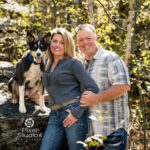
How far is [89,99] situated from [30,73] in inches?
63.1

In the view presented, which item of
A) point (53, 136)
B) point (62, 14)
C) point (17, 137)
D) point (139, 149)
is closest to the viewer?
point (53, 136)

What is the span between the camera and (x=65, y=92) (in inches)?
159

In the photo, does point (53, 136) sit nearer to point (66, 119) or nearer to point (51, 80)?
point (66, 119)

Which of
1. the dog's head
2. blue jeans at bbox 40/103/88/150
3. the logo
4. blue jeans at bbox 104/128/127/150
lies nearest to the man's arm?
blue jeans at bbox 40/103/88/150

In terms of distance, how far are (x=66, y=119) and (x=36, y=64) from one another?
144 centimetres

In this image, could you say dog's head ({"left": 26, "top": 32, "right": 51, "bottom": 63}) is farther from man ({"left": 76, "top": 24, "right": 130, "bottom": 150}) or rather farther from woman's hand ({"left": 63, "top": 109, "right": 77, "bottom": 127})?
woman's hand ({"left": 63, "top": 109, "right": 77, "bottom": 127})

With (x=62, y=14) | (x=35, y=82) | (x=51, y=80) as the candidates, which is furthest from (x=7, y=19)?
(x=51, y=80)

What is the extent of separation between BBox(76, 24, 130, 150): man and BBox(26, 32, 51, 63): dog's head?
0.92 meters

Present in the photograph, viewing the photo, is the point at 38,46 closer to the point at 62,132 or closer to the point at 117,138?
the point at 62,132

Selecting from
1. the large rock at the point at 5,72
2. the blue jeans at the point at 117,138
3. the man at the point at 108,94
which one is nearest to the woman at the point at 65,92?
the man at the point at 108,94

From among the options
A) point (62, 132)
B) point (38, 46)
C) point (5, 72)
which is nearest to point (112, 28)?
point (38, 46)

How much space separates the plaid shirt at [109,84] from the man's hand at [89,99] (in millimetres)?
118

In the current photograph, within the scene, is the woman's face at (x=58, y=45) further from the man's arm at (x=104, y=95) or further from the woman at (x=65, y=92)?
the man's arm at (x=104, y=95)

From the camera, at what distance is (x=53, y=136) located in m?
4.11
